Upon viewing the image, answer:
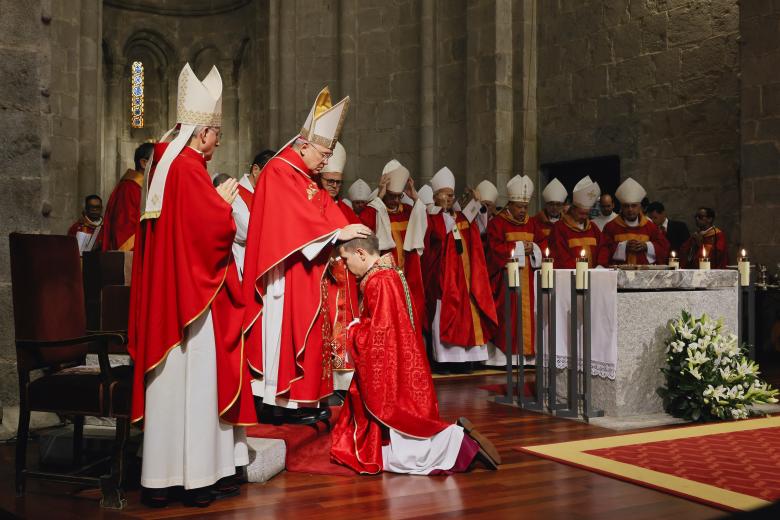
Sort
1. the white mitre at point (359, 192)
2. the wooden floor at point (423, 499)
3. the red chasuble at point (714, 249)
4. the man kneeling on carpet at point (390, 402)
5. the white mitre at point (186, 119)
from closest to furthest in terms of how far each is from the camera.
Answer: the wooden floor at point (423, 499) → the white mitre at point (186, 119) → the man kneeling on carpet at point (390, 402) → the white mitre at point (359, 192) → the red chasuble at point (714, 249)

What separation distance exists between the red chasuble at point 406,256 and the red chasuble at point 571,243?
1.31 m

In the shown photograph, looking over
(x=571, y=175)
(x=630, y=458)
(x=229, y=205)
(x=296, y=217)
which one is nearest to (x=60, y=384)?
(x=229, y=205)

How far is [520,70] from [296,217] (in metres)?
7.99

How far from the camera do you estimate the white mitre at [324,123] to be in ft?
15.0

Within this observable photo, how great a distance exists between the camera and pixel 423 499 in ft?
12.1

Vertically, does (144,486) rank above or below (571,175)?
below

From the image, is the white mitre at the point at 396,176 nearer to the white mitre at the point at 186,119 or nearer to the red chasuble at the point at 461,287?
the red chasuble at the point at 461,287

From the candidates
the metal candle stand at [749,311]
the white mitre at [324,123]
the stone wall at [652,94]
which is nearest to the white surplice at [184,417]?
the white mitre at [324,123]

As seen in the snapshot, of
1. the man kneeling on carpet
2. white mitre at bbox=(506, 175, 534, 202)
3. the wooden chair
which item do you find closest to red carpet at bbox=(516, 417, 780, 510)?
the man kneeling on carpet

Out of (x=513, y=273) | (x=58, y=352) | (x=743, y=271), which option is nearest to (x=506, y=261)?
(x=513, y=273)

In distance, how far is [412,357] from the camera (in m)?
4.22

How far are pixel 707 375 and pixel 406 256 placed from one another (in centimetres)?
338

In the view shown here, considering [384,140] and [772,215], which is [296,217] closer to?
[772,215]

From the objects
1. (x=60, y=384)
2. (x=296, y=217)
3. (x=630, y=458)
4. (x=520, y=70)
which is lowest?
(x=630, y=458)
